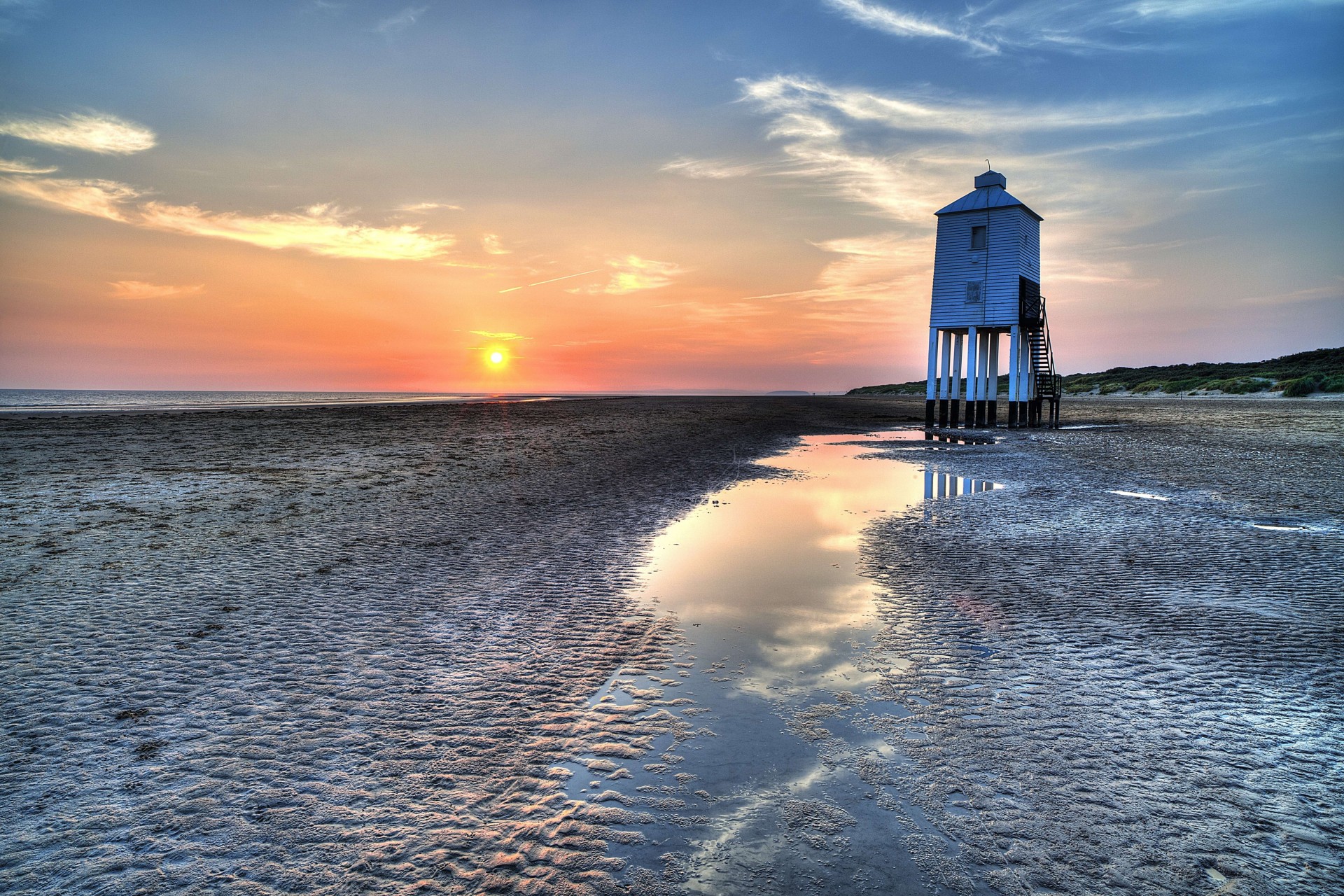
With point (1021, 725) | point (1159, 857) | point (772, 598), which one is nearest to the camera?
point (1159, 857)

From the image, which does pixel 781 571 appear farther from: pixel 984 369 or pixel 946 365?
pixel 984 369

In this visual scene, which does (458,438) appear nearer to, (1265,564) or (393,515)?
(393,515)

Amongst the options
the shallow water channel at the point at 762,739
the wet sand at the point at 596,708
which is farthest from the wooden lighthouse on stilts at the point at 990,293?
the shallow water channel at the point at 762,739

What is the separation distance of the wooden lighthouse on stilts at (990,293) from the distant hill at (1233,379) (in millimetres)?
36353

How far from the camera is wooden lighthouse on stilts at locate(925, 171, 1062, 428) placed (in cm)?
2678

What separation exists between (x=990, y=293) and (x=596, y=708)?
28.1m

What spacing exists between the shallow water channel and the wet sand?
0.03 m

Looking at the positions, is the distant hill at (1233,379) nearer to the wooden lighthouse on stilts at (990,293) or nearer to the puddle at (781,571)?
the wooden lighthouse on stilts at (990,293)

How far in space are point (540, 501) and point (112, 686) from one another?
298 inches

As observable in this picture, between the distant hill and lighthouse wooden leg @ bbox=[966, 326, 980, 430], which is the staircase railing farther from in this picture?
the distant hill

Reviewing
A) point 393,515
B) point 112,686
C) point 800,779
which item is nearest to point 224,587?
point 112,686

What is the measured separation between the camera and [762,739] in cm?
380

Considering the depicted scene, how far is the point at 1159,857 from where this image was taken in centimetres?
279

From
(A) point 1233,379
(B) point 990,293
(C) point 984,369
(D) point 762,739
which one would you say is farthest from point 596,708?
(A) point 1233,379
